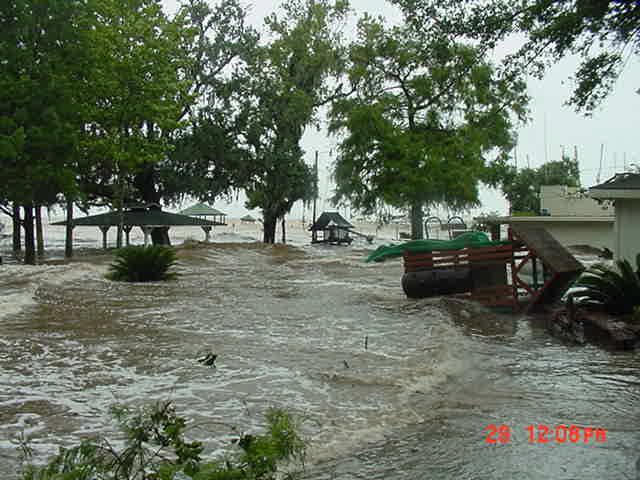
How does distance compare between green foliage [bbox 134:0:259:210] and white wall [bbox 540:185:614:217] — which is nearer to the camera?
white wall [bbox 540:185:614:217]

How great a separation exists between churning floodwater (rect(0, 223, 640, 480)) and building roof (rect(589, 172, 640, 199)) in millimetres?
3218

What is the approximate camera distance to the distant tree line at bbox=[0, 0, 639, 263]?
26812 mm

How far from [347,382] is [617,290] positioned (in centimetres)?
528

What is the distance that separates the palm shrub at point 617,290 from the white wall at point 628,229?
11.8 feet

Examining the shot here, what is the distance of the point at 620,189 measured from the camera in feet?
44.7

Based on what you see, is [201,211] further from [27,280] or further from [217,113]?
[27,280]

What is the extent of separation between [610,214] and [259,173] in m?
28.6

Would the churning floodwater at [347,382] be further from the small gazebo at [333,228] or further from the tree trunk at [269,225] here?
the small gazebo at [333,228]

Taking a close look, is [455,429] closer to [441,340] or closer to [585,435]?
[585,435]

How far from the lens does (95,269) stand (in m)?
24.5

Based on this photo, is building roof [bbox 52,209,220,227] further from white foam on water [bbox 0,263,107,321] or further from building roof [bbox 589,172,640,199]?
building roof [bbox 589,172,640,199]

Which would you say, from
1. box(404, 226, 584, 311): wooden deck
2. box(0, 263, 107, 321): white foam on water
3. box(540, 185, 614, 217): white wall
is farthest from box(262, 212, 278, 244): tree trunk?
box(404, 226, 584, 311): wooden deck
